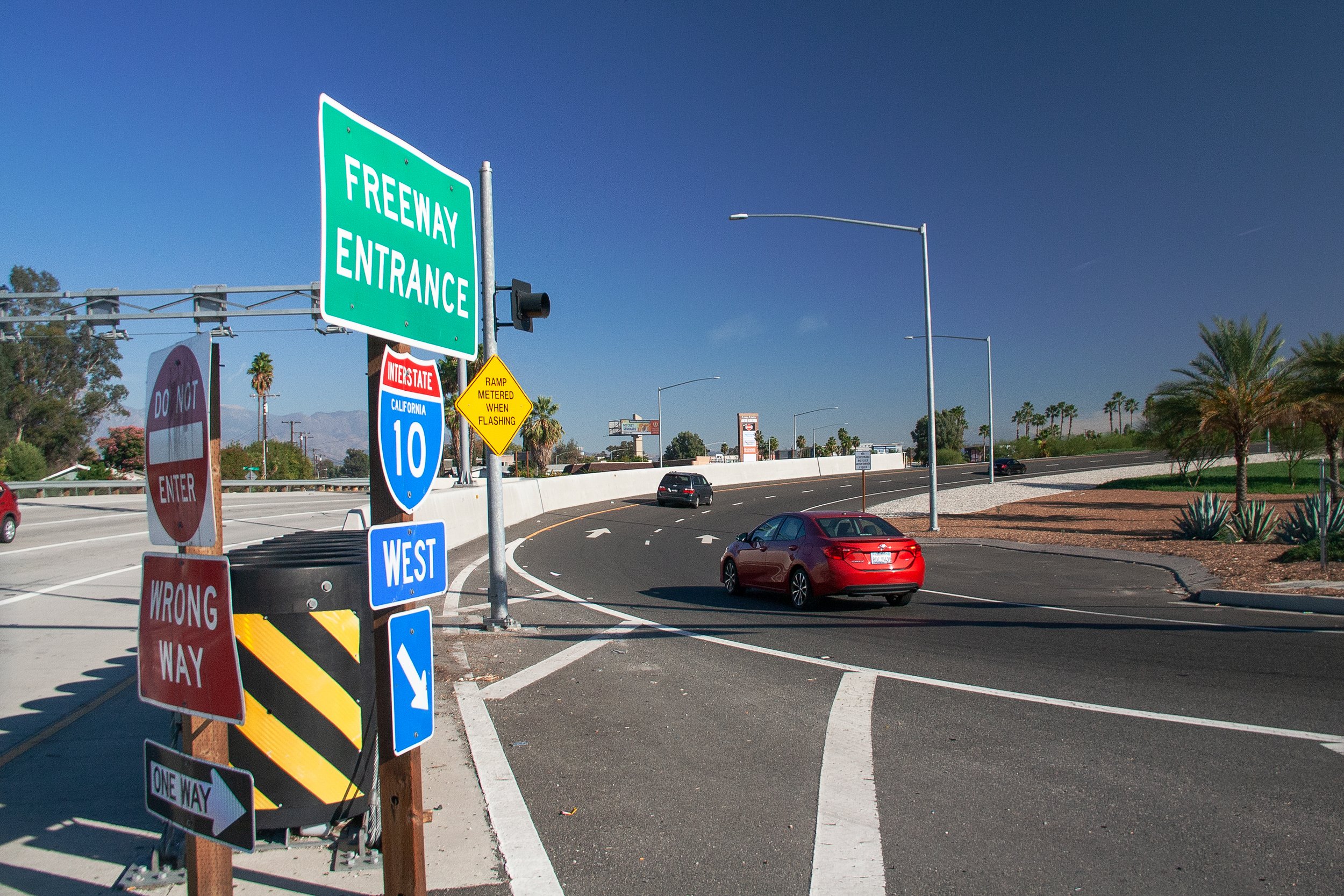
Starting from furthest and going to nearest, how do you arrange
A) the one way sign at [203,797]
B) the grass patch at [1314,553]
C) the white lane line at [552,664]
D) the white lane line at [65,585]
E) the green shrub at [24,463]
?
the green shrub at [24,463]
the grass patch at [1314,553]
the white lane line at [65,585]
the white lane line at [552,664]
the one way sign at [203,797]

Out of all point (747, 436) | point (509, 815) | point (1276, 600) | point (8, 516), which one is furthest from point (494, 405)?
point (747, 436)

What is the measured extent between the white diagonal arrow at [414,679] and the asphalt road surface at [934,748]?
144cm

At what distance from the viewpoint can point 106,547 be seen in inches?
762

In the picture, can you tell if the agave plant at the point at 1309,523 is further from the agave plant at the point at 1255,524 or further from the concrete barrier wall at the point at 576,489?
the concrete barrier wall at the point at 576,489

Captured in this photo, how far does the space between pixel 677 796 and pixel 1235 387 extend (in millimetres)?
24510

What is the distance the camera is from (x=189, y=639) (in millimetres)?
2959

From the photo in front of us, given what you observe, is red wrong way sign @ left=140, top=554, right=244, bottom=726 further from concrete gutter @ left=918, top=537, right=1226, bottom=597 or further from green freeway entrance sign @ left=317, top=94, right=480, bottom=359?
concrete gutter @ left=918, top=537, right=1226, bottom=597

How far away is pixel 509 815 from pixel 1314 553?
14.8 metres

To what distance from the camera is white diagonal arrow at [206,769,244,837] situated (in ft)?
9.09

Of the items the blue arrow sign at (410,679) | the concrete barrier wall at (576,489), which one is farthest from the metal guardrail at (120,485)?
the blue arrow sign at (410,679)

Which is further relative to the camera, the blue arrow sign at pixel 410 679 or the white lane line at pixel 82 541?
the white lane line at pixel 82 541

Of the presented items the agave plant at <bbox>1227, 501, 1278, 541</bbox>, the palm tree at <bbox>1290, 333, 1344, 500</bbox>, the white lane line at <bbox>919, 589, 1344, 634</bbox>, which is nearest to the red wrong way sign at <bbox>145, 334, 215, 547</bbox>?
the white lane line at <bbox>919, 589, 1344, 634</bbox>

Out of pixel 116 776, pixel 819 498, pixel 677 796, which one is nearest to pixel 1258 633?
pixel 677 796

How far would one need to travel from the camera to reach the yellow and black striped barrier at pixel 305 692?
4.20m
